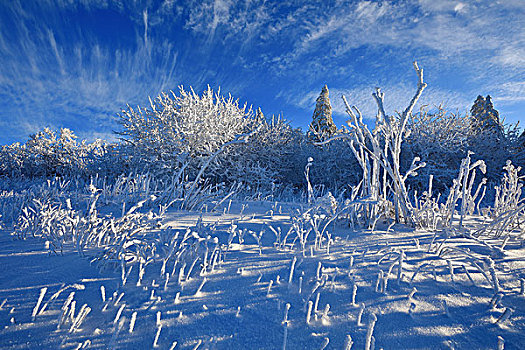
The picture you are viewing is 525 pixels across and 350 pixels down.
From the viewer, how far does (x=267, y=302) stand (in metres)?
1.19

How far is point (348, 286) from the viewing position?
1317mm

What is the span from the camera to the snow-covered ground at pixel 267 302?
0.96m

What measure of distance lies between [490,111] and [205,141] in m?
21.5

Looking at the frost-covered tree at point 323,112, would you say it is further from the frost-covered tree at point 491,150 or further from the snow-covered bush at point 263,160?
the frost-covered tree at point 491,150

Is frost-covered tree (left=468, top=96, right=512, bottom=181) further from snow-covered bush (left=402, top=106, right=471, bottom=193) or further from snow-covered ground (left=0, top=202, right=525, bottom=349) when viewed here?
snow-covered ground (left=0, top=202, right=525, bottom=349)

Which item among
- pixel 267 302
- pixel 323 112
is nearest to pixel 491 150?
pixel 267 302

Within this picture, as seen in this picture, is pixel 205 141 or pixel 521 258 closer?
pixel 521 258

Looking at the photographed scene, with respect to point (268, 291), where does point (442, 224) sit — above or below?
above

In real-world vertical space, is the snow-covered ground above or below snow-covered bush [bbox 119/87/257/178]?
below

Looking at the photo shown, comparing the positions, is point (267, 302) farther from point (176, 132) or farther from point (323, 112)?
point (323, 112)

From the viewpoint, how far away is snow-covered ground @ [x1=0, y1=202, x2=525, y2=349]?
3.16 feet

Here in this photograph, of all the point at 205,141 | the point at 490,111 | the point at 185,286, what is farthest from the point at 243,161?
the point at 490,111

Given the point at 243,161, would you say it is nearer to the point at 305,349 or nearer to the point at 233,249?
the point at 233,249

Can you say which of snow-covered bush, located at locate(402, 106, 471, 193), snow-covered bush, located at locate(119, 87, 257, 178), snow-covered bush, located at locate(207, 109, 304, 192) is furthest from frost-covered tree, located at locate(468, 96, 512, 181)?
snow-covered bush, located at locate(119, 87, 257, 178)
